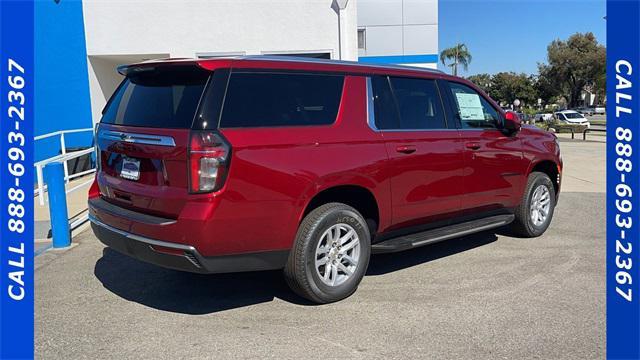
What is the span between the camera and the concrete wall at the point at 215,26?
13.1 meters

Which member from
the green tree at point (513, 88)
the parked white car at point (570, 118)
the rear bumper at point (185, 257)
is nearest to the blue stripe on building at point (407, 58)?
the parked white car at point (570, 118)

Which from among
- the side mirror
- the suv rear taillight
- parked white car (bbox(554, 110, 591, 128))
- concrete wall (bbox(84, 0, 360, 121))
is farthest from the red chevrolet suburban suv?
parked white car (bbox(554, 110, 591, 128))

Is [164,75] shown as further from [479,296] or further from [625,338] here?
[625,338]

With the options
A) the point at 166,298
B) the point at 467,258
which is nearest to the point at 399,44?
the point at 467,258

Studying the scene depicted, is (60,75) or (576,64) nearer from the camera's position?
(60,75)

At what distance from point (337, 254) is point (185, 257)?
1.27 meters

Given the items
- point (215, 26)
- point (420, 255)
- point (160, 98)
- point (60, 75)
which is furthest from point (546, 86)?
point (160, 98)

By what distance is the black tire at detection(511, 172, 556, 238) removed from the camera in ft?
19.5

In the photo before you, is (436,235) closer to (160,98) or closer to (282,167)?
(282,167)

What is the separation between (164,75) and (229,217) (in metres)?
1.28

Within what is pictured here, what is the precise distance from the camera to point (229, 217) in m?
3.48

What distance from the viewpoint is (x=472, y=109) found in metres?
5.39

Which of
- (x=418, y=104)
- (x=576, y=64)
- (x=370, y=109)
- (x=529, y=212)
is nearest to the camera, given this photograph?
(x=370, y=109)

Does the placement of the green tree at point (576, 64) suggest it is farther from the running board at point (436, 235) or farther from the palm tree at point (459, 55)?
the running board at point (436, 235)
